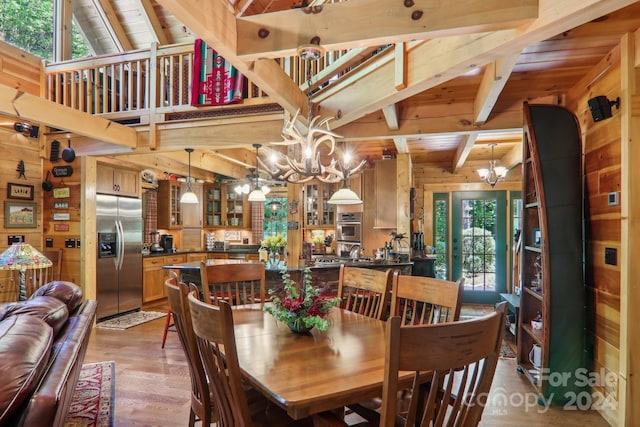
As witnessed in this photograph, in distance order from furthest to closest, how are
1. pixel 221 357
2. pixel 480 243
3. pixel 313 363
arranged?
1. pixel 480 243
2. pixel 313 363
3. pixel 221 357

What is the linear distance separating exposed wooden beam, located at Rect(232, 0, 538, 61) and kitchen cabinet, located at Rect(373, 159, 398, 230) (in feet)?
12.6

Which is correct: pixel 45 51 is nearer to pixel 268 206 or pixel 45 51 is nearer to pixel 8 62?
pixel 8 62

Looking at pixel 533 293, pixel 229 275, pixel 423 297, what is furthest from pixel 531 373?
pixel 229 275

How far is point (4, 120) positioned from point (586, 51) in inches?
238

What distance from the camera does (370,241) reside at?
613 cm

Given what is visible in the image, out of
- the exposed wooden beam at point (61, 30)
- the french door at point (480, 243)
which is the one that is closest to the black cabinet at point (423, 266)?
the french door at point (480, 243)

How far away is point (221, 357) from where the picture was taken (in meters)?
1.32

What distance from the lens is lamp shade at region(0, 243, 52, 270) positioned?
320 cm

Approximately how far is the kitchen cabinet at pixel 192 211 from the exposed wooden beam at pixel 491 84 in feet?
18.9

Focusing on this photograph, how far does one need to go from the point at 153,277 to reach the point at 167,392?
12.3ft

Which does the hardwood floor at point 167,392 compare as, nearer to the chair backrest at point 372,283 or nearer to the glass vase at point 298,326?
the chair backrest at point 372,283

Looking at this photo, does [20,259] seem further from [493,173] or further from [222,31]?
[493,173]

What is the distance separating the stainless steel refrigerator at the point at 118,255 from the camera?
5211 mm

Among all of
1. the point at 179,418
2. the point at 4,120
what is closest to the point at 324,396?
the point at 179,418
